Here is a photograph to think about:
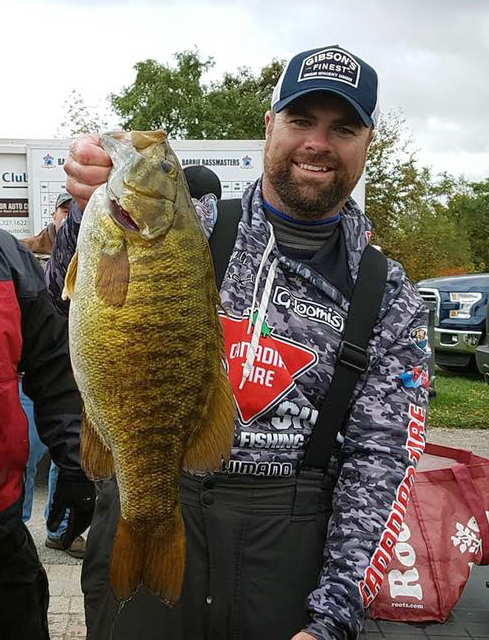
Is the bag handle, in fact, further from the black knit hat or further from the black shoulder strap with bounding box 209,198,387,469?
the black knit hat

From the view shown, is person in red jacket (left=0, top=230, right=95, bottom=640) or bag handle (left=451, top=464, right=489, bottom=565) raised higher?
person in red jacket (left=0, top=230, right=95, bottom=640)

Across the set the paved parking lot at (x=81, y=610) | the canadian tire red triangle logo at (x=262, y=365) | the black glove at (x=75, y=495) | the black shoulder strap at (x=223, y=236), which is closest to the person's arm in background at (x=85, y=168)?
the black shoulder strap at (x=223, y=236)

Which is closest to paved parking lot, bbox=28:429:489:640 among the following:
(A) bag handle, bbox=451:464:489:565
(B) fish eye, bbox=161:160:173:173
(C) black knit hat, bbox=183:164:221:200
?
(A) bag handle, bbox=451:464:489:565

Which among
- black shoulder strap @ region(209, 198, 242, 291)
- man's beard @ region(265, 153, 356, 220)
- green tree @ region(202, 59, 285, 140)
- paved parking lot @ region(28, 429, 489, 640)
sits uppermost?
green tree @ region(202, 59, 285, 140)

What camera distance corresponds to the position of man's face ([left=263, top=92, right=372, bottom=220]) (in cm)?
247

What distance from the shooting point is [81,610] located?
4.55 metres

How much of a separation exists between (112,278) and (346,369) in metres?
0.87

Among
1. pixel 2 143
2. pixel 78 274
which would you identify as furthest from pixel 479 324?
pixel 78 274

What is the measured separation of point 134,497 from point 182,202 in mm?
732

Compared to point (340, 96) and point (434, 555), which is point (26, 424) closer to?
point (340, 96)

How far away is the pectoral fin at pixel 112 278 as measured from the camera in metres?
1.81

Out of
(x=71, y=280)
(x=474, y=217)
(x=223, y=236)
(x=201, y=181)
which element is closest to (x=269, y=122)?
(x=223, y=236)

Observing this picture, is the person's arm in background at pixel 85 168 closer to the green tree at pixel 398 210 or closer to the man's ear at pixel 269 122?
the man's ear at pixel 269 122

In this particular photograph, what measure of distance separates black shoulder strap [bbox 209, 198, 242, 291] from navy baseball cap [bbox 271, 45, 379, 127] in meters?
0.36
